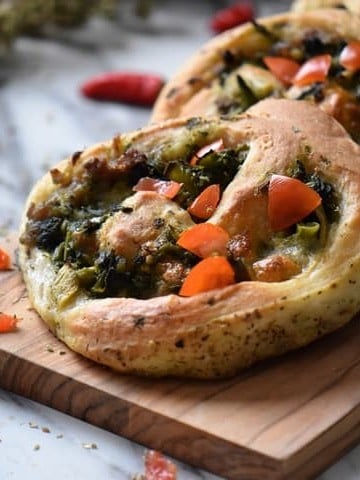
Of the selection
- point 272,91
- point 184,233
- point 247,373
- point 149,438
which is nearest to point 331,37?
point 272,91

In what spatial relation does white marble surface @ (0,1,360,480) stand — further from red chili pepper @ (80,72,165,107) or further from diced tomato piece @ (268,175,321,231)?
diced tomato piece @ (268,175,321,231)

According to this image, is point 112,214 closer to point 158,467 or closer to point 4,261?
point 4,261

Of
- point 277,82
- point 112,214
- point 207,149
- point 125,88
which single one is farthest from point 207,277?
point 125,88

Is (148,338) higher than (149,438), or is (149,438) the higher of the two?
(148,338)

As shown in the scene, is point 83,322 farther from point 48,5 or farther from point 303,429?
point 48,5

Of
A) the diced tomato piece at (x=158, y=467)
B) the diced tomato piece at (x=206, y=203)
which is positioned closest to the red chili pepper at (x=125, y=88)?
the diced tomato piece at (x=206, y=203)

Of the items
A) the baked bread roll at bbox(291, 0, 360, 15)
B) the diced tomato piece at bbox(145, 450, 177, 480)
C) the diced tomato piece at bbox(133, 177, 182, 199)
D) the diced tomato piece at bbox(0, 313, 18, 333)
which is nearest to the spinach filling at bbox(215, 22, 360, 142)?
the baked bread roll at bbox(291, 0, 360, 15)

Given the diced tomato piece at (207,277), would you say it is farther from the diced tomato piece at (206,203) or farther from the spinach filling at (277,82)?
the spinach filling at (277,82)
